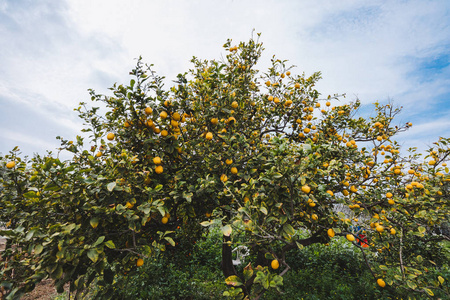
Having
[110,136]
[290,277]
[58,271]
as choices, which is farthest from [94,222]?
[290,277]

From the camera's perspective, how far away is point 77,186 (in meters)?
1.80

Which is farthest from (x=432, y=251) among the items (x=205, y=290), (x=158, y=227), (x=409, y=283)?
(x=158, y=227)

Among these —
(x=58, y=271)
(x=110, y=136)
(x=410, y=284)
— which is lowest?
(x=410, y=284)

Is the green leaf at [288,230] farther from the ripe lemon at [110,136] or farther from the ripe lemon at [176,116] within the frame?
the ripe lemon at [110,136]

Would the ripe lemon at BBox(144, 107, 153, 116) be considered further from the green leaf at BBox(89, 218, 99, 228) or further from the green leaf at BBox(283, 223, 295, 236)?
the green leaf at BBox(283, 223, 295, 236)

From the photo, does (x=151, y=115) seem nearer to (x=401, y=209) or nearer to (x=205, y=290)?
(x=401, y=209)

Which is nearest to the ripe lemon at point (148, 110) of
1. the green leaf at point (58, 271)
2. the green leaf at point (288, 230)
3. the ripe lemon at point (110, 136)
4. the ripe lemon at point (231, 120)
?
the ripe lemon at point (110, 136)

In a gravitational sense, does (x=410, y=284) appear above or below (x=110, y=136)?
below

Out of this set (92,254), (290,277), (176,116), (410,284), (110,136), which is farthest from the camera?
(290,277)

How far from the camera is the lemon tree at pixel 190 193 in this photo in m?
1.71

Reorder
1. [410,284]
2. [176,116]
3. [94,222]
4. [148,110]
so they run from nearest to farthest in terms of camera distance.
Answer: [94,222] → [410,284] → [148,110] → [176,116]

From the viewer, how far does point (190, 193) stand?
1.96 meters

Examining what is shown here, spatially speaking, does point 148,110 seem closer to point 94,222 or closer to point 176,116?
point 176,116

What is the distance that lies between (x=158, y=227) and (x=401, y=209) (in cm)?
264
